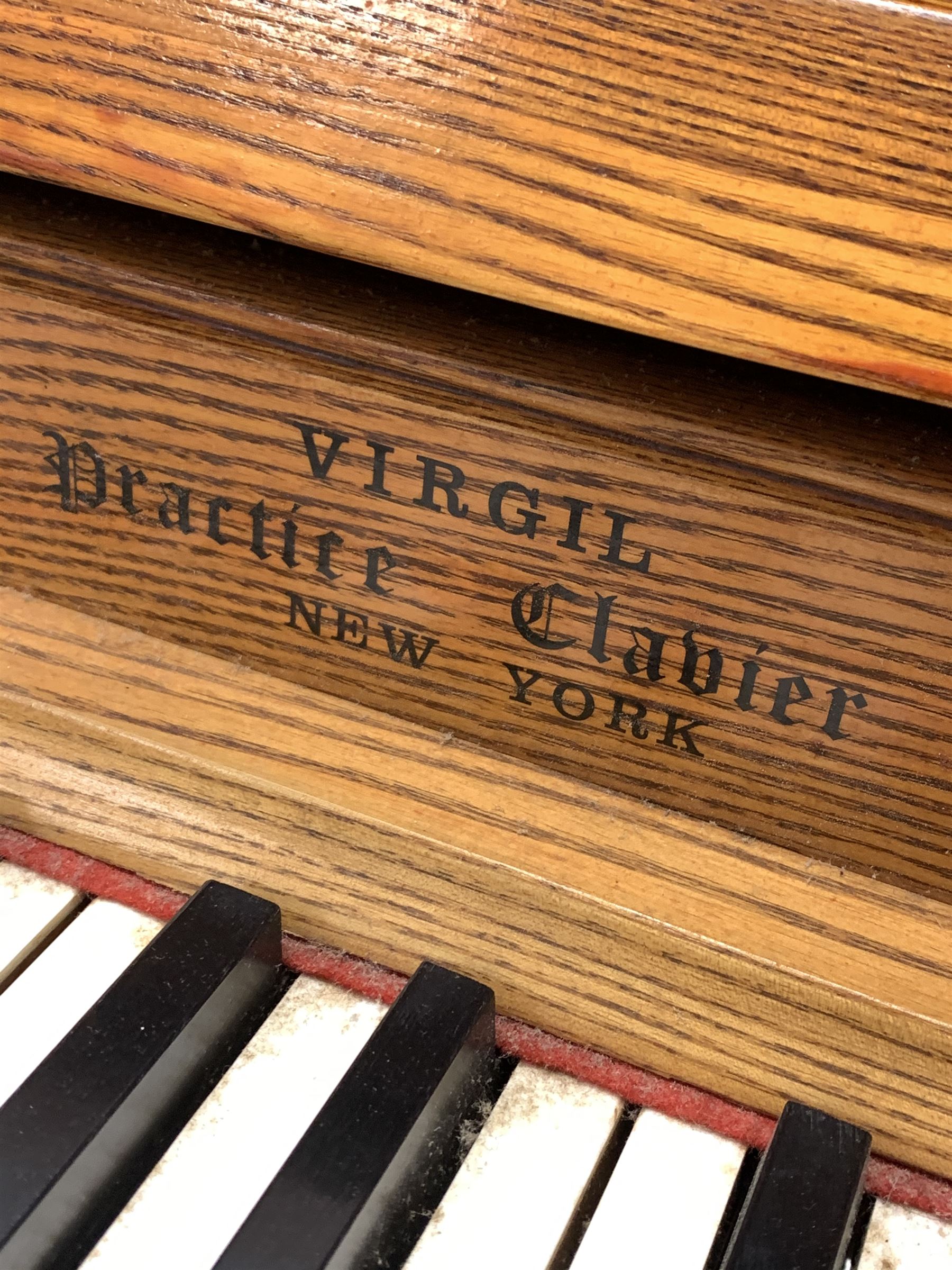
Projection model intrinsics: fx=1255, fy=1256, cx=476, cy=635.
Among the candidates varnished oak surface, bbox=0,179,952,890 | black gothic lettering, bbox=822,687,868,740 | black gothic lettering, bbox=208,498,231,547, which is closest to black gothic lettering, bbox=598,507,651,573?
varnished oak surface, bbox=0,179,952,890

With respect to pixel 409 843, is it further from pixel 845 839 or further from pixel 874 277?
pixel 874 277

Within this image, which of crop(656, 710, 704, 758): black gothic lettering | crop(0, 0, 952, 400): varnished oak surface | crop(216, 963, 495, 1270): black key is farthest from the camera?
crop(656, 710, 704, 758): black gothic lettering

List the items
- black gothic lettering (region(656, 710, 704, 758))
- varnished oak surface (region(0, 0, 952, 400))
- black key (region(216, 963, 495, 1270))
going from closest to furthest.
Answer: varnished oak surface (region(0, 0, 952, 400))
black key (region(216, 963, 495, 1270))
black gothic lettering (region(656, 710, 704, 758))

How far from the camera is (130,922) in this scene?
2.83ft

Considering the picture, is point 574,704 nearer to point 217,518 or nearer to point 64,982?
point 217,518

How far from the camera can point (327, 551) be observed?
79 centimetres

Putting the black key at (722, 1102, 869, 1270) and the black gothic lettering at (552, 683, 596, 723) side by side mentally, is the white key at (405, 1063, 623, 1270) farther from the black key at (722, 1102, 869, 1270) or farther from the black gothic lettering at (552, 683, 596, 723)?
the black gothic lettering at (552, 683, 596, 723)

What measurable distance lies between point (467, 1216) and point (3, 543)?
21.5 inches

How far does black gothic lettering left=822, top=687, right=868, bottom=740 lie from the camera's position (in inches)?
27.1

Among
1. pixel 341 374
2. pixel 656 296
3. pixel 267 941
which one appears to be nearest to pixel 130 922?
pixel 267 941

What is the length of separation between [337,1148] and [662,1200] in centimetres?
19

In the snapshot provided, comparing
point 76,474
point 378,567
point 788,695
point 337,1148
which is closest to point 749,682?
point 788,695

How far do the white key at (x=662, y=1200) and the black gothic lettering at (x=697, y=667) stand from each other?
268mm

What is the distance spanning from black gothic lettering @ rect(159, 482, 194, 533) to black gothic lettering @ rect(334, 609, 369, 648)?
116 mm
